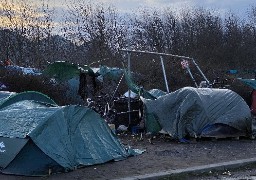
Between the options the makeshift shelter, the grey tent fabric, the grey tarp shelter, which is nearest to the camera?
the grey tarp shelter

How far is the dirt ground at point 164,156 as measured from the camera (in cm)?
928

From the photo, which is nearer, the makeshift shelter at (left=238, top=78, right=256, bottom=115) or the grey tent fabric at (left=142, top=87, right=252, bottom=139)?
the grey tent fabric at (left=142, top=87, right=252, bottom=139)

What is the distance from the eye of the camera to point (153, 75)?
949 inches

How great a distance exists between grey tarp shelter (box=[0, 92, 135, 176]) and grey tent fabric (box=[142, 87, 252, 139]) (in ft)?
9.82

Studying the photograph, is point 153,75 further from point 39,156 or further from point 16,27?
point 39,156

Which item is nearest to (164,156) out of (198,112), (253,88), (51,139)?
(198,112)

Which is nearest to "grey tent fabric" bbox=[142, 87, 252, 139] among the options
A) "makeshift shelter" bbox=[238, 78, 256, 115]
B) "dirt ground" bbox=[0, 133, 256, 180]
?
"dirt ground" bbox=[0, 133, 256, 180]

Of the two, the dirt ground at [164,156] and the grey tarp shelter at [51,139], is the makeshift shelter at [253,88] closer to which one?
the dirt ground at [164,156]

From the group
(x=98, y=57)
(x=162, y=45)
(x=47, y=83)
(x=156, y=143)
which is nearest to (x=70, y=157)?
(x=156, y=143)

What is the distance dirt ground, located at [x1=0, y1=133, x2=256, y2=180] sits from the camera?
30.5ft

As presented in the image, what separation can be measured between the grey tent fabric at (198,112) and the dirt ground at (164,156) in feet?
1.20

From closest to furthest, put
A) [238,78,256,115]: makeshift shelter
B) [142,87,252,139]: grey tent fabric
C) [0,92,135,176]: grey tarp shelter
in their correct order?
[0,92,135,176]: grey tarp shelter
[142,87,252,139]: grey tent fabric
[238,78,256,115]: makeshift shelter

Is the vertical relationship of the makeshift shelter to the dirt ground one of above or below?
above

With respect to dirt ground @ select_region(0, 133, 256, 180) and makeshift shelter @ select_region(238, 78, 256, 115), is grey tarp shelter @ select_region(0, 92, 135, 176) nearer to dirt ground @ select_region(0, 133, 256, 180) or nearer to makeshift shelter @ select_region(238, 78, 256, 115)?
dirt ground @ select_region(0, 133, 256, 180)
